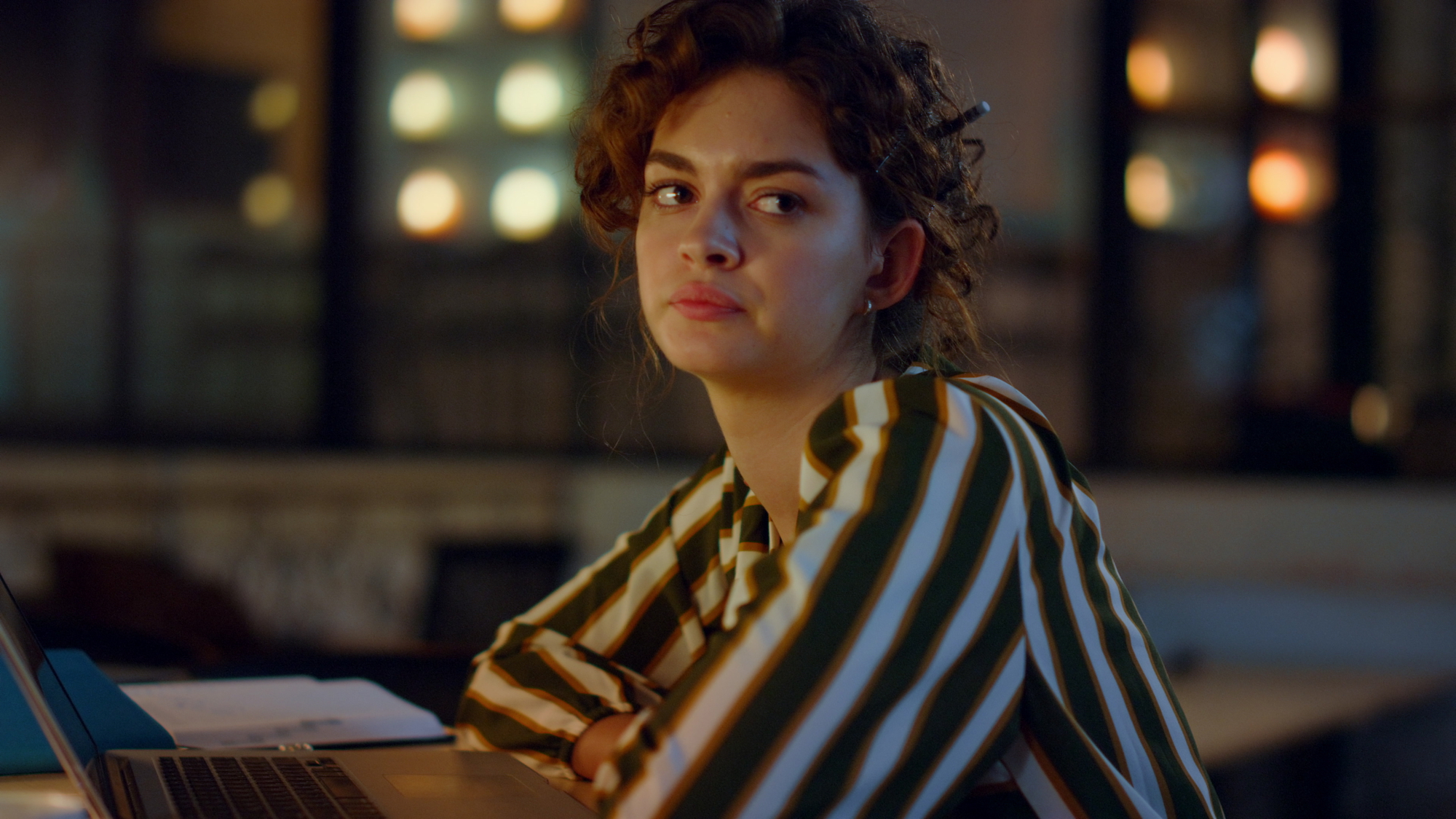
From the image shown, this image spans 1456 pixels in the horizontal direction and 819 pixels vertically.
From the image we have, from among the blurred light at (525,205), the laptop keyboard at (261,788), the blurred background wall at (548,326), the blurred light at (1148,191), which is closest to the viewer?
the laptop keyboard at (261,788)

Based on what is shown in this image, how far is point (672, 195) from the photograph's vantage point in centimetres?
103

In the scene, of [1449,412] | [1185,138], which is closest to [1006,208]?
[1185,138]

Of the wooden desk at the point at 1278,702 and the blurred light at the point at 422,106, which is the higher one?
the blurred light at the point at 422,106

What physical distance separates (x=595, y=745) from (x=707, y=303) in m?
0.40

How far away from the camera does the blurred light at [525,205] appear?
14.2ft

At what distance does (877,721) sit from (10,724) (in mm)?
703

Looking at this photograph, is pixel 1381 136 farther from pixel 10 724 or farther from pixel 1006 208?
pixel 10 724

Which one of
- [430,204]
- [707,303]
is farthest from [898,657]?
[430,204]

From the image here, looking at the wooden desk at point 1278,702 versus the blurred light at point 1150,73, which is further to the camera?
the blurred light at point 1150,73

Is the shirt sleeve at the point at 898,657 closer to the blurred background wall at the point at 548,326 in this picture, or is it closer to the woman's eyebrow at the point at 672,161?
the woman's eyebrow at the point at 672,161

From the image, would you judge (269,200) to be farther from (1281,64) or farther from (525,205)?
(1281,64)

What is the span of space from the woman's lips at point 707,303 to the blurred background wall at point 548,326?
198cm

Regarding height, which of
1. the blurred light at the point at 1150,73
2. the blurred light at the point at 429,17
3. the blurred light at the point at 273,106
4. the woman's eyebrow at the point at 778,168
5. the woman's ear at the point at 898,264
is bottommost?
the woman's ear at the point at 898,264

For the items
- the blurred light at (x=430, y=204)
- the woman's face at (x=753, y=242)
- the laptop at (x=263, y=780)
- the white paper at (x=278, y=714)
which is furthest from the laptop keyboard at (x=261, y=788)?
the blurred light at (x=430, y=204)
